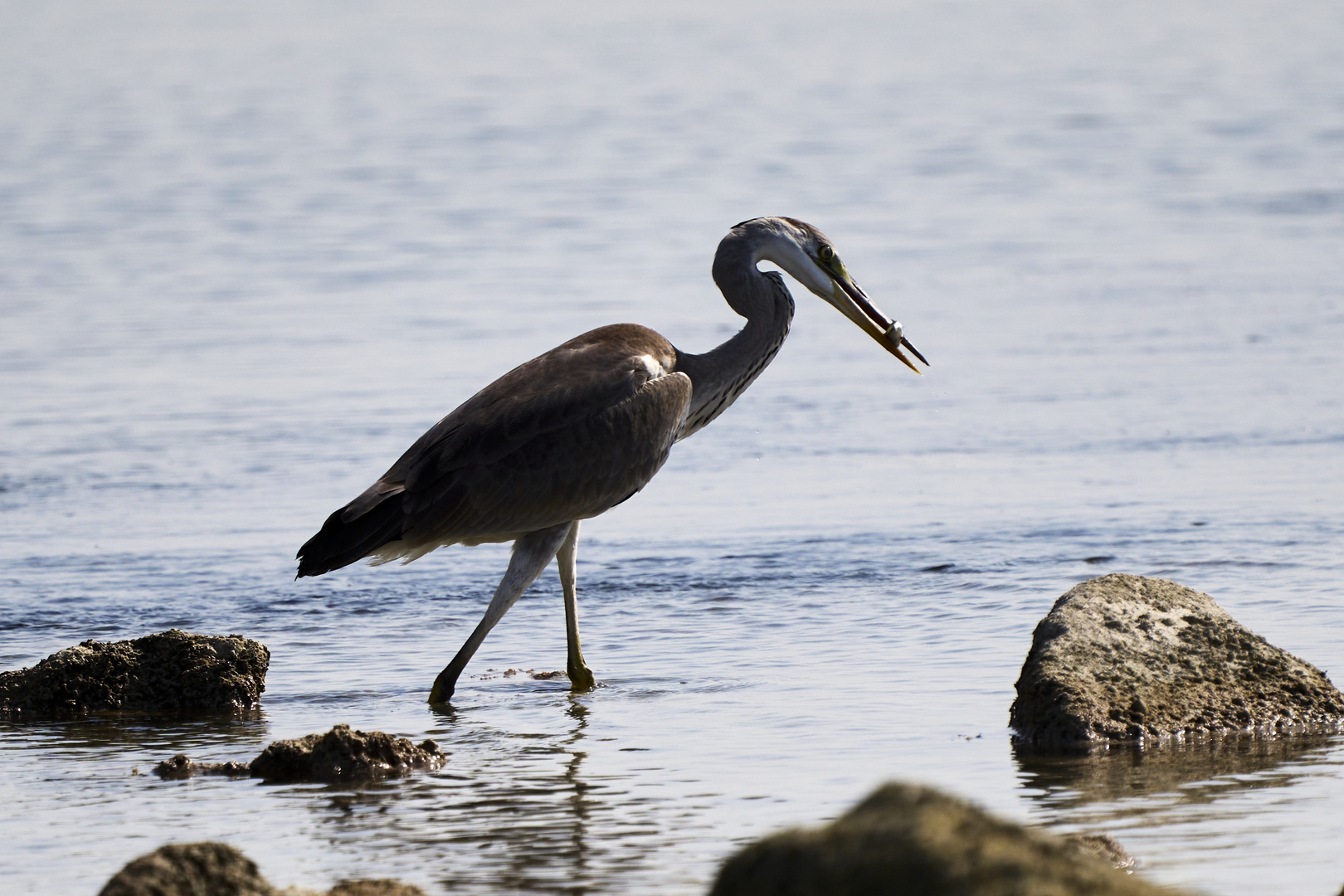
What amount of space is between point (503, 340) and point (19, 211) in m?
12.1

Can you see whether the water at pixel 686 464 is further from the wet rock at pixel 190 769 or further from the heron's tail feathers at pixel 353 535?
the heron's tail feathers at pixel 353 535

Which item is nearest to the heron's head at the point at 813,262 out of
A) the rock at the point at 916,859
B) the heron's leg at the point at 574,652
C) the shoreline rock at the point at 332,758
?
the heron's leg at the point at 574,652

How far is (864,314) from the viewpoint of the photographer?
9.12 meters

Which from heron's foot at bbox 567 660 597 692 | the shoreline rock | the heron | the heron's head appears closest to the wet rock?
the shoreline rock

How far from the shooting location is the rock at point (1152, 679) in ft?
21.3

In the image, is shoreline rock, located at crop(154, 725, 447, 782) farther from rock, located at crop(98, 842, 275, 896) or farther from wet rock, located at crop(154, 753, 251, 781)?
rock, located at crop(98, 842, 275, 896)

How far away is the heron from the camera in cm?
775

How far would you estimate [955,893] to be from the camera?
3.48m

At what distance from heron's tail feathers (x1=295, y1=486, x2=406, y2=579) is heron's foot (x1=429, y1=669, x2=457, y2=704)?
584 mm

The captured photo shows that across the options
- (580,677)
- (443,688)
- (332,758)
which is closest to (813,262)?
(580,677)

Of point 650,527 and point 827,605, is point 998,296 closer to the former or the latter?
point 650,527

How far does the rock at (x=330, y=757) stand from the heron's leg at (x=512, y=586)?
3.72 ft

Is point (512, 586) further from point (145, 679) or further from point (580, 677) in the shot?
point (145, 679)

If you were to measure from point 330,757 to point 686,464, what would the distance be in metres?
6.90
